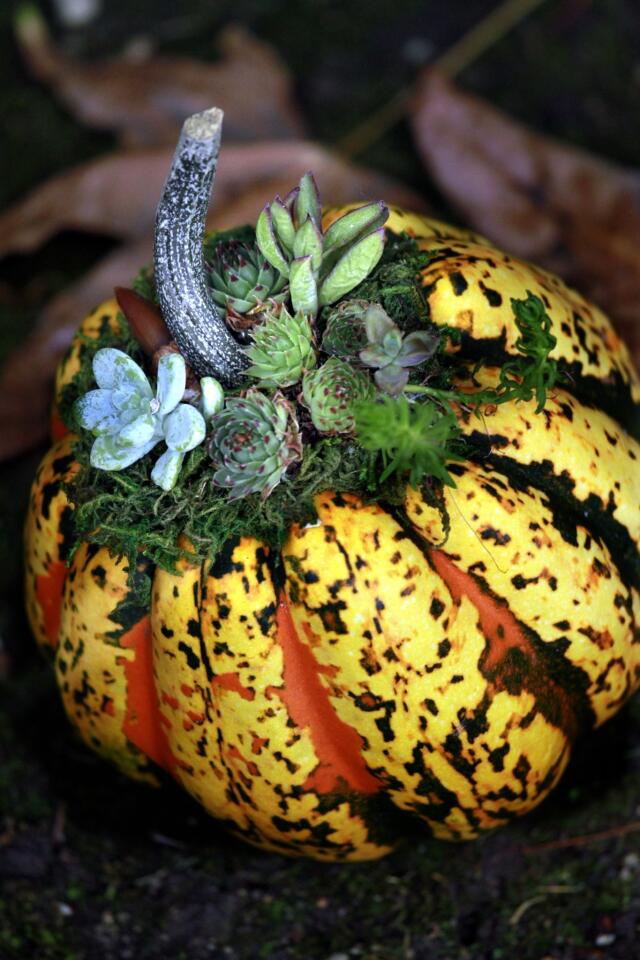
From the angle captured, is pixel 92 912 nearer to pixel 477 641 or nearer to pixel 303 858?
pixel 303 858

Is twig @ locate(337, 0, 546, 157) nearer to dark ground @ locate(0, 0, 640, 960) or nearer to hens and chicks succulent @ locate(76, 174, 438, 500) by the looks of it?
dark ground @ locate(0, 0, 640, 960)

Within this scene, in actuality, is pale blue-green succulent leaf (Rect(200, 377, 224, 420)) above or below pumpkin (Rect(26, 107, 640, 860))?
above

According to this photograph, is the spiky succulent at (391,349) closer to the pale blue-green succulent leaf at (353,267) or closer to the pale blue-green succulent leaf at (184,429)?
the pale blue-green succulent leaf at (353,267)

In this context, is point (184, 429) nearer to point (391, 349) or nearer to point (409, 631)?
point (391, 349)

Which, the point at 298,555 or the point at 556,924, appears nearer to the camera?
the point at 298,555

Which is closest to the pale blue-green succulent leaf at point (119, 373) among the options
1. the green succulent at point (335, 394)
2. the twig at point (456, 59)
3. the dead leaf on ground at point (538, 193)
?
the green succulent at point (335, 394)

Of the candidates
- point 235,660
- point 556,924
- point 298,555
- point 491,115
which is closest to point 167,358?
point 298,555

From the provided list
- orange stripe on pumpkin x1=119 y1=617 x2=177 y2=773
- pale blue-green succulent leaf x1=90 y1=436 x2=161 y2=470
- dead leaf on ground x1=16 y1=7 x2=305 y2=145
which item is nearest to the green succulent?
pale blue-green succulent leaf x1=90 y1=436 x2=161 y2=470
